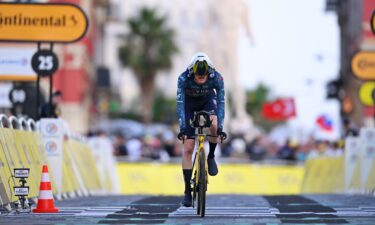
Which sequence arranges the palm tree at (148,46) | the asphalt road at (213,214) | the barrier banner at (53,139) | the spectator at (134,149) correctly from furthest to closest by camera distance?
the palm tree at (148,46), the spectator at (134,149), the barrier banner at (53,139), the asphalt road at (213,214)

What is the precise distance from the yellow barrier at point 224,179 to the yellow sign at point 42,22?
14.8 meters

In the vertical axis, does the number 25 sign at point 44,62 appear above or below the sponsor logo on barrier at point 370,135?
above

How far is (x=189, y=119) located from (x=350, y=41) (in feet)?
192

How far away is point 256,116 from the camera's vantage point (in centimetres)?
17388

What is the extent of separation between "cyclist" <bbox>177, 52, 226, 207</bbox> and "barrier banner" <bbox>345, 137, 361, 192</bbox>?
12.9m

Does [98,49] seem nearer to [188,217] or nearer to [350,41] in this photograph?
[350,41]

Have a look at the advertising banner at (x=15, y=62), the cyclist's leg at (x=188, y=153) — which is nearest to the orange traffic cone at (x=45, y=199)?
the cyclist's leg at (x=188, y=153)

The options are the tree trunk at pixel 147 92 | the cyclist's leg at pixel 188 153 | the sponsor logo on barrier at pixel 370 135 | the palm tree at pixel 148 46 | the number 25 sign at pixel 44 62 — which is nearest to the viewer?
the cyclist's leg at pixel 188 153

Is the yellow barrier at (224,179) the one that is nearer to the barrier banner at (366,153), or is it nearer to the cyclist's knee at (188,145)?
the barrier banner at (366,153)

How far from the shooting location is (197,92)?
49.0 ft

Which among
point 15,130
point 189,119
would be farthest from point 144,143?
point 189,119

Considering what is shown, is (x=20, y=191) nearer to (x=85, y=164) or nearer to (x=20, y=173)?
(x=20, y=173)

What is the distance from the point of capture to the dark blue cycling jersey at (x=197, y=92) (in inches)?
582

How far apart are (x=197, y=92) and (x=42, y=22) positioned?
9.27 metres
